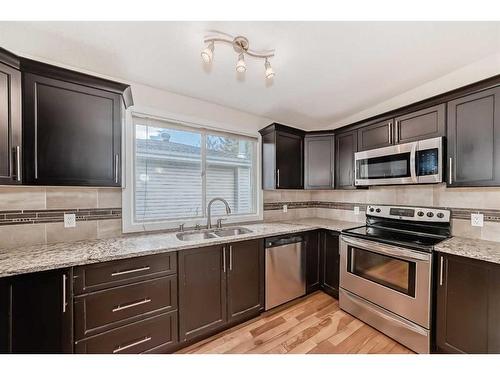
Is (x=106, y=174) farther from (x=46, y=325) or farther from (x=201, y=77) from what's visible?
(x=201, y=77)

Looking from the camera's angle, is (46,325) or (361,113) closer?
(46,325)

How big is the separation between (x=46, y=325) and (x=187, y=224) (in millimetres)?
1232

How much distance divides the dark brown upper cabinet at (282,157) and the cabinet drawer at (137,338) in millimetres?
1793

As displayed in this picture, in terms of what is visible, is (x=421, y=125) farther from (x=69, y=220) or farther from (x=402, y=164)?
(x=69, y=220)

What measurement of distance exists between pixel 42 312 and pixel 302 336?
1906 mm

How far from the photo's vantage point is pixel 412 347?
5.25 ft

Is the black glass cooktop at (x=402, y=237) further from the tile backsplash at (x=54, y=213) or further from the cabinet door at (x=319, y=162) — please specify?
the tile backsplash at (x=54, y=213)

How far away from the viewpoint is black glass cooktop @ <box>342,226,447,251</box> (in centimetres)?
161

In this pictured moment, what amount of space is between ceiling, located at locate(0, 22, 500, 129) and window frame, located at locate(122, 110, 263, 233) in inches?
12.8

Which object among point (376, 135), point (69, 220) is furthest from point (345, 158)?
point (69, 220)

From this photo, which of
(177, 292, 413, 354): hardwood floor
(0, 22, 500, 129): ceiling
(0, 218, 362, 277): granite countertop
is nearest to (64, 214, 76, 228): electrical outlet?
(0, 218, 362, 277): granite countertop

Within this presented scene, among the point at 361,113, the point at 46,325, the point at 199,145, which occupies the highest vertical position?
the point at 361,113

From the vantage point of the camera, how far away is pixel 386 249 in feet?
5.81
